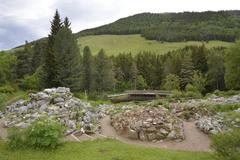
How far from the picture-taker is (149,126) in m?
21.4

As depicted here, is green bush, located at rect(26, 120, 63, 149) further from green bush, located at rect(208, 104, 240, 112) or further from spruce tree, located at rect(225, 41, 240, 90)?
spruce tree, located at rect(225, 41, 240, 90)

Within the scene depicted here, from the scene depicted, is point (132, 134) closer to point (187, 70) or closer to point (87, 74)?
point (87, 74)

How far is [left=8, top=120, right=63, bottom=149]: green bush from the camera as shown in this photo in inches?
667

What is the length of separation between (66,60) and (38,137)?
85.7 ft

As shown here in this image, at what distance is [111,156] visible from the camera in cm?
1530

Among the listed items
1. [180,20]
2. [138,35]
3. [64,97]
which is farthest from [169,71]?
[180,20]

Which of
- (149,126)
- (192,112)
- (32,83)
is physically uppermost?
(149,126)

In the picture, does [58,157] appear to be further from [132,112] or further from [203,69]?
[203,69]

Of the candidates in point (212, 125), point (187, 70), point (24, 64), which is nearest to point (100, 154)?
point (212, 125)

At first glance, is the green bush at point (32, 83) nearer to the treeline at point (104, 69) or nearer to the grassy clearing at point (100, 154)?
the treeline at point (104, 69)

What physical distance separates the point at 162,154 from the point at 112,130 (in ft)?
24.2

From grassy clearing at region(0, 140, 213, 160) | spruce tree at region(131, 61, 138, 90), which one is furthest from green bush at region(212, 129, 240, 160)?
spruce tree at region(131, 61, 138, 90)

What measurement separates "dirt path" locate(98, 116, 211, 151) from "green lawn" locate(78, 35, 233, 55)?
101330mm

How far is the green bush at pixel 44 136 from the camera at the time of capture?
16953mm
